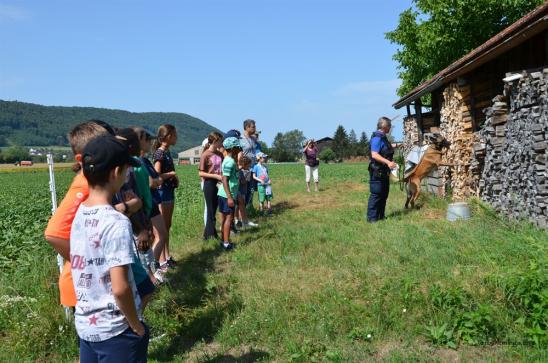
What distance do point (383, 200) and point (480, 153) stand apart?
7.31 feet

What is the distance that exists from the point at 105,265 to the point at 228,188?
442cm

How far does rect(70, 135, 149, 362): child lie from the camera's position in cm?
215

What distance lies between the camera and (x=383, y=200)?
813 centimetres

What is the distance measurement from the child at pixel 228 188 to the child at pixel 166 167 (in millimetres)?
890

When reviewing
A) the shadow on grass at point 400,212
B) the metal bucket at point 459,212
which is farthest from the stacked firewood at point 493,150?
the shadow on grass at point 400,212

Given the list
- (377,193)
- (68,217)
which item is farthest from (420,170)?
(68,217)

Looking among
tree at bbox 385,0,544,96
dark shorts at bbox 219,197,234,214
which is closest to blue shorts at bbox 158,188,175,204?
dark shorts at bbox 219,197,234,214

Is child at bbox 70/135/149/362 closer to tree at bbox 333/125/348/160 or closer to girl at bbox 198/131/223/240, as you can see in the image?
girl at bbox 198/131/223/240

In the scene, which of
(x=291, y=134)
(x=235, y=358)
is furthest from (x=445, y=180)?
(x=291, y=134)

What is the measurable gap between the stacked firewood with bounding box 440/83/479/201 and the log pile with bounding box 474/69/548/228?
0.83m

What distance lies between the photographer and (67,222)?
2.68 meters

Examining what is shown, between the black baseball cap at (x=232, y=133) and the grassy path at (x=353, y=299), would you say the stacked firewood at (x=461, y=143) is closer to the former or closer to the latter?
the grassy path at (x=353, y=299)

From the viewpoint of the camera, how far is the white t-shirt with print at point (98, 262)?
2.16 meters

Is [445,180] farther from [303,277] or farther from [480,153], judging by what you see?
[303,277]
